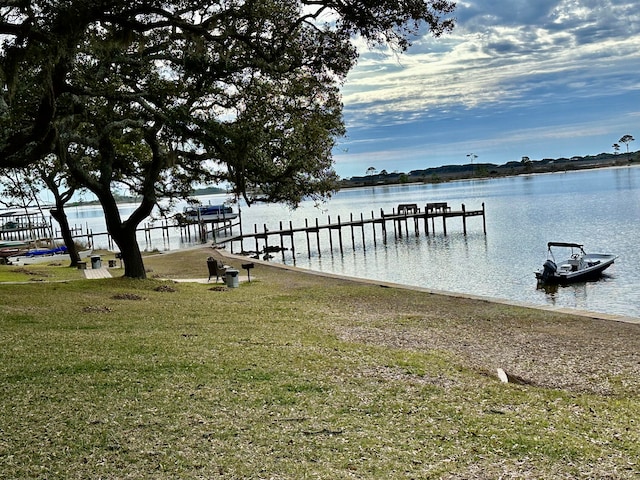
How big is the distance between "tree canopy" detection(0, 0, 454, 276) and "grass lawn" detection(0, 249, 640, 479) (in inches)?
161

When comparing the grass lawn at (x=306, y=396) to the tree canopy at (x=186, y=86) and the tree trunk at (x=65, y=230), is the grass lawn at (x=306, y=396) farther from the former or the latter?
the tree trunk at (x=65, y=230)

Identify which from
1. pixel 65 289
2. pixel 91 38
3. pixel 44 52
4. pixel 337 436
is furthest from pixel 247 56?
pixel 337 436

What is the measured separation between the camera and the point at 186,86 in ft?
51.2

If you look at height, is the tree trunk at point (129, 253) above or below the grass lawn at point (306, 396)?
above

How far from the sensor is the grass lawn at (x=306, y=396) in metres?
4.89

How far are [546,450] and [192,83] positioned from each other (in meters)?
12.9

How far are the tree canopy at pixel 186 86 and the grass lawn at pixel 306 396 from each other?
13.4 feet

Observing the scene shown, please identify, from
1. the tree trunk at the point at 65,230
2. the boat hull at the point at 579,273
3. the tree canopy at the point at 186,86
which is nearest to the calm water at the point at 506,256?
the boat hull at the point at 579,273

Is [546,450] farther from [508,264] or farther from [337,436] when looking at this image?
[508,264]

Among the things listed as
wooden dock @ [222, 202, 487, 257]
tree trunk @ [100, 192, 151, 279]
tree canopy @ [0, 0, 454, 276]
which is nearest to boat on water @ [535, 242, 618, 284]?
tree canopy @ [0, 0, 454, 276]

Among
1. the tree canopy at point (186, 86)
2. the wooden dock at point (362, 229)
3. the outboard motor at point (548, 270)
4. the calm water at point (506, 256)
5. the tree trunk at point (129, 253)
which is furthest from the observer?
the wooden dock at point (362, 229)

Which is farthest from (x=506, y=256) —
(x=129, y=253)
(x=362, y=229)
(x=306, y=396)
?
(x=306, y=396)

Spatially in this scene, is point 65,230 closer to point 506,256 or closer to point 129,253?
point 129,253

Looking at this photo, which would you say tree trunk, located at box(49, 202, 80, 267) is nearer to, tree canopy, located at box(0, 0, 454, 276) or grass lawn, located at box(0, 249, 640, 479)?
tree canopy, located at box(0, 0, 454, 276)
